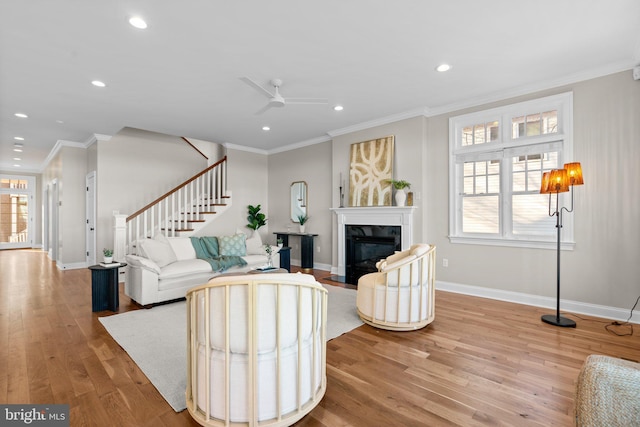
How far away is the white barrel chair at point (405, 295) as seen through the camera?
3.10 meters

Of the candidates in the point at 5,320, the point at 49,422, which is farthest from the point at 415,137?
the point at 5,320

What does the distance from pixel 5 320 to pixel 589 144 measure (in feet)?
22.6

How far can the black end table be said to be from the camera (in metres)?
3.78

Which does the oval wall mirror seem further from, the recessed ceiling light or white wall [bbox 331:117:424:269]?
the recessed ceiling light

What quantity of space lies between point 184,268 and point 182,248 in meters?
0.68

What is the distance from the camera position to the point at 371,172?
5371 mm

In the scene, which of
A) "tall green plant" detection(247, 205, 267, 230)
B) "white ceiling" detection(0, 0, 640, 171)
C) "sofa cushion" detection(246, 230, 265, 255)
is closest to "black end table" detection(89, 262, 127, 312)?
"sofa cushion" detection(246, 230, 265, 255)

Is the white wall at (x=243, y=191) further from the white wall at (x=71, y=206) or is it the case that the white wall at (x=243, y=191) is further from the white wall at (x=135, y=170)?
the white wall at (x=71, y=206)

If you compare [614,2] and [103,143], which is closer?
[614,2]

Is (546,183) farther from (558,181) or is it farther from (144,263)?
(144,263)

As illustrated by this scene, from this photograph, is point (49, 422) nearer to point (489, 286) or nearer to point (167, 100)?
point (167, 100)

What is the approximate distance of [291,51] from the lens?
10.1ft

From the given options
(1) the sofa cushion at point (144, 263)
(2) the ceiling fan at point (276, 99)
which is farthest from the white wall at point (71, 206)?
(2) the ceiling fan at point (276, 99)

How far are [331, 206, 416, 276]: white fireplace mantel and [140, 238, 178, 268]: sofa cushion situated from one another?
290 cm
